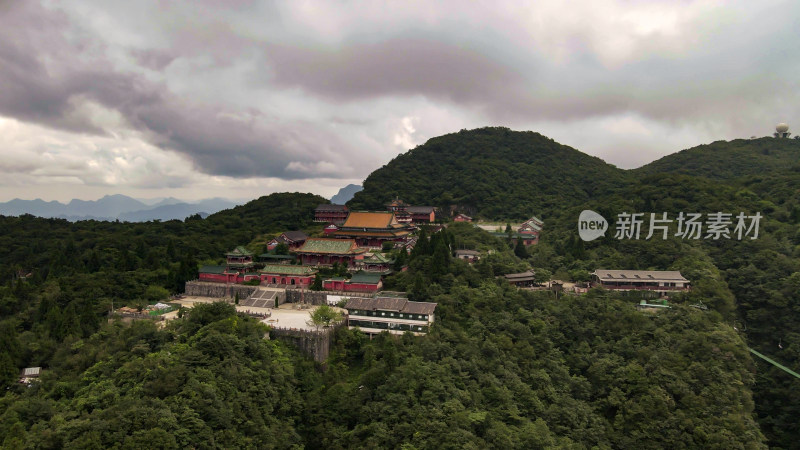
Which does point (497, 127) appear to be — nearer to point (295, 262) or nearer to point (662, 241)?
point (662, 241)

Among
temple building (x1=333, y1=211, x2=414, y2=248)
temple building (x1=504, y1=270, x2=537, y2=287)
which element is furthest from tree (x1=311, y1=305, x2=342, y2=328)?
temple building (x1=333, y1=211, x2=414, y2=248)

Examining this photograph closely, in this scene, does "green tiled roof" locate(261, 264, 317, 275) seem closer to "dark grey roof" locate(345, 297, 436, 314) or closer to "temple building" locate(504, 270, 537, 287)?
"dark grey roof" locate(345, 297, 436, 314)

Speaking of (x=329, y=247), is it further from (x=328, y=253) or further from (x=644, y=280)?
(x=644, y=280)

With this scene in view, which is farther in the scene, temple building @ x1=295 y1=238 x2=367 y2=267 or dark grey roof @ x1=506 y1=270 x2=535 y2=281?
temple building @ x1=295 y1=238 x2=367 y2=267

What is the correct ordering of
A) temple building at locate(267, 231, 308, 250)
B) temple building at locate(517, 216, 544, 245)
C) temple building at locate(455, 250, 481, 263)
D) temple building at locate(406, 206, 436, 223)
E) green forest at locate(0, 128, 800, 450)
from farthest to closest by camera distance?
1. temple building at locate(406, 206, 436, 223)
2. temple building at locate(517, 216, 544, 245)
3. temple building at locate(267, 231, 308, 250)
4. temple building at locate(455, 250, 481, 263)
5. green forest at locate(0, 128, 800, 450)

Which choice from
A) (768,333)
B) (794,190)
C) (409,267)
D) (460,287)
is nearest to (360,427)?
(460,287)

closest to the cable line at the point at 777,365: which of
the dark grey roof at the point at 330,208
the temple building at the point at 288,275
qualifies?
the temple building at the point at 288,275

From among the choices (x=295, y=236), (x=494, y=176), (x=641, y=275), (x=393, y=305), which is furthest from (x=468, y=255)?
(x=494, y=176)
